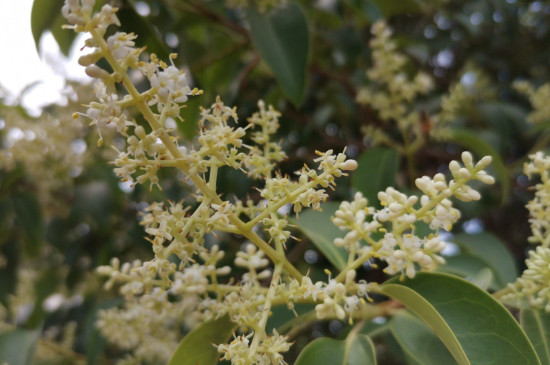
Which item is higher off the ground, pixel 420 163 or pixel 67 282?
pixel 67 282

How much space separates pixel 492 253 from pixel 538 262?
66cm

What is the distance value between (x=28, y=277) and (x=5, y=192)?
46cm

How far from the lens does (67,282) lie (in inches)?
104

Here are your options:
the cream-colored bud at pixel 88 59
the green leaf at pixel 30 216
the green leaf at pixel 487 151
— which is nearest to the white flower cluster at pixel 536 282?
the green leaf at pixel 487 151

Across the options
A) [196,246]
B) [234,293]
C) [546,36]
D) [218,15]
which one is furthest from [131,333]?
[546,36]

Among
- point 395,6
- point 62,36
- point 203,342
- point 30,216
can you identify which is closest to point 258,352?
point 203,342

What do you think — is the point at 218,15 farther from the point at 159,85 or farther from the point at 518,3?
the point at 518,3

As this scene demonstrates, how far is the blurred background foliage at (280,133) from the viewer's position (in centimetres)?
210

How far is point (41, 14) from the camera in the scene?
1.35 metres

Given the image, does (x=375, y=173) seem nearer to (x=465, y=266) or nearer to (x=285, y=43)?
(x=465, y=266)

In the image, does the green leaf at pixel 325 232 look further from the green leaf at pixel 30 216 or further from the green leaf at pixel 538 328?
the green leaf at pixel 30 216

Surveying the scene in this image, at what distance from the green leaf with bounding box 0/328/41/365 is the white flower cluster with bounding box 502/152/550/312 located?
136cm

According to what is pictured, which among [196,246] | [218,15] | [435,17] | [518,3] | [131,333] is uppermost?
[218,15]

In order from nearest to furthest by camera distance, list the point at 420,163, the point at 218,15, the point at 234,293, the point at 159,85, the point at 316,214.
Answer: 1. the point at 159,85
2. the point at 234,293
3. the point at 316,214
4. the point at 218,15
5. the point at 420,163
